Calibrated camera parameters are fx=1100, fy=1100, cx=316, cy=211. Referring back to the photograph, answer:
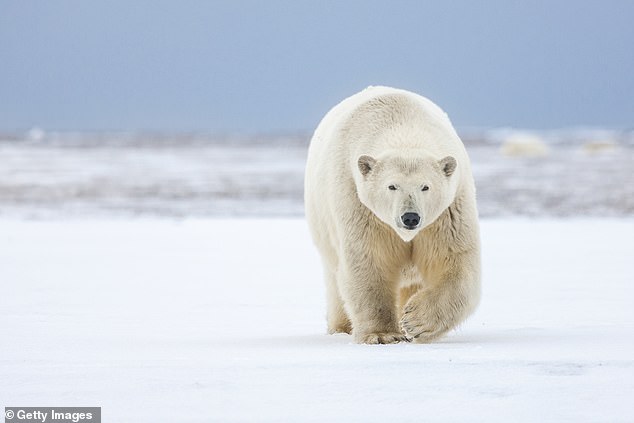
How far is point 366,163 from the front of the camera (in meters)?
5.19

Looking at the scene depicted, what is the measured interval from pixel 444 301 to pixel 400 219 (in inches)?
24.6

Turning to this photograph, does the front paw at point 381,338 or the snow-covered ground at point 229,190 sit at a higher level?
the snow-covered ground at point 229,190

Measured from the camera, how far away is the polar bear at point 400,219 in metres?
5.11

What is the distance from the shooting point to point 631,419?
332 cm

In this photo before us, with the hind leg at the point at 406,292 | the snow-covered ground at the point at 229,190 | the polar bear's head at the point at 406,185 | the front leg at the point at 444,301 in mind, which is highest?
the snow-covered ground at the point at 229,190

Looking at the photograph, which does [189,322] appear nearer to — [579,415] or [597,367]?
[597,367]

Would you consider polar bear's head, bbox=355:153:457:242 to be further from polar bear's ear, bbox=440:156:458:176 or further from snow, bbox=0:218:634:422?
snow, bbox=0:218:634:422

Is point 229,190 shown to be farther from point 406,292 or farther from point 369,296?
point 369,296

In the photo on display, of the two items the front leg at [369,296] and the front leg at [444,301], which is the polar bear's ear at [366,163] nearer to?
the front leg at [369,296]

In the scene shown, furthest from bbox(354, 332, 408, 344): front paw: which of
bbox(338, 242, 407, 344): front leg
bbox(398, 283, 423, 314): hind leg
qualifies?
bbox(398, 283, 423, 314): hind leg

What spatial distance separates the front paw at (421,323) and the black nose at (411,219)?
58 cm

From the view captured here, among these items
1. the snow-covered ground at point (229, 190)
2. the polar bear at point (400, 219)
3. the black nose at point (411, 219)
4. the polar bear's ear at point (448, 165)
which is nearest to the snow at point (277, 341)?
the polar bear at point (400, 219)

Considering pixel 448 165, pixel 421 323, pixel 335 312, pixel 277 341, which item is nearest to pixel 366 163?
pixel 448 165

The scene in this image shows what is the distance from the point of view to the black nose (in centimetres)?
481
